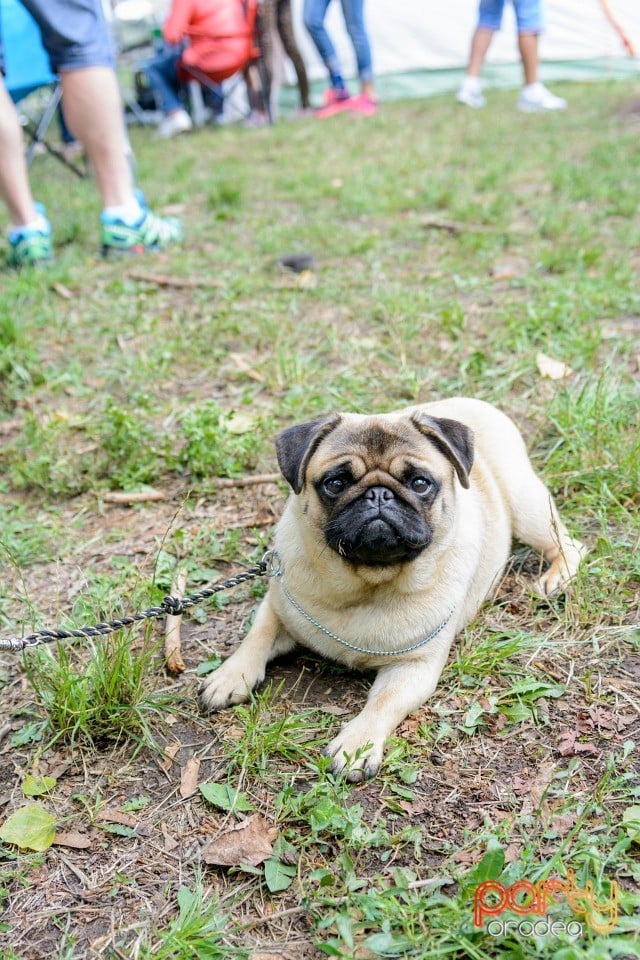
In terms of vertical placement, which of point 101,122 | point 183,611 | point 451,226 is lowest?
point 451,226

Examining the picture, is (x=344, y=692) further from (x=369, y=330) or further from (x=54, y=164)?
(x=54, y=164)

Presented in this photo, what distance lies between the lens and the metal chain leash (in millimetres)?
2490

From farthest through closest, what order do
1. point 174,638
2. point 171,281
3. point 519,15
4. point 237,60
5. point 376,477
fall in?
point 237,60 → point 519,15 → point 171,281 → point 174,638 → point 376,477

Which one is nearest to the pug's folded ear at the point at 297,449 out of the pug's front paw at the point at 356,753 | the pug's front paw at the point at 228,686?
the pug's front paw at the point at 228,686

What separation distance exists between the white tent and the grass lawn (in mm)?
6254

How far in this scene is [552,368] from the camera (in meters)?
4.21

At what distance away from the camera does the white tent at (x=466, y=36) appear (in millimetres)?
11641

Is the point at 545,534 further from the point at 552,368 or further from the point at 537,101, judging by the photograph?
the point at 537,101

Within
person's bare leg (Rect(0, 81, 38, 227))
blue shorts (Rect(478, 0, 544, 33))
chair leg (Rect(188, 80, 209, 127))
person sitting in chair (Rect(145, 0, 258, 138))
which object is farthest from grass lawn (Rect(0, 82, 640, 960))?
chair leg (Rect(188, 80, 209, 127))

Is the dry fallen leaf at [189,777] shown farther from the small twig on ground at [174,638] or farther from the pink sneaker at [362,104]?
the pink sneaker at [362,104]

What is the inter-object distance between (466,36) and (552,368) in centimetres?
986

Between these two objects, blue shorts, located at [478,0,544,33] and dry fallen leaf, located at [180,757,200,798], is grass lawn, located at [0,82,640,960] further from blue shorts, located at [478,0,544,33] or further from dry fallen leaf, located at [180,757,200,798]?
blue shorts, located at [478,0,544,33]

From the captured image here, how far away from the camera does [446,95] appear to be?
1188cm

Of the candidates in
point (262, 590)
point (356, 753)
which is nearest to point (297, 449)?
point (262, 590)
